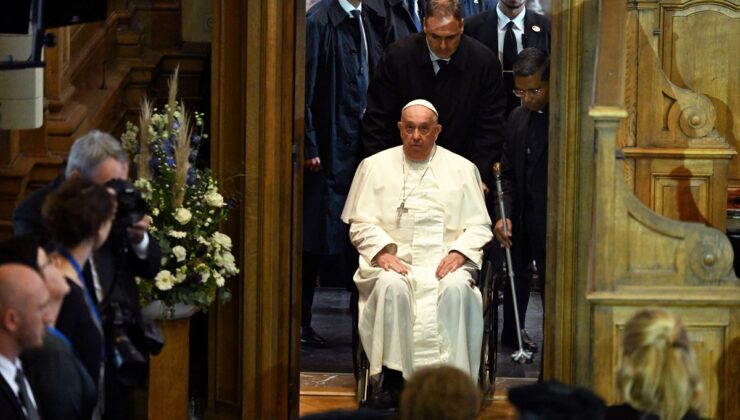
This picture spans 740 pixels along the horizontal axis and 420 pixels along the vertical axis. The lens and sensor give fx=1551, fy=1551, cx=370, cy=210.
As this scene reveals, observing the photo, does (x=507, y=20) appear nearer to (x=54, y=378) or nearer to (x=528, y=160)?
(x=528, y=160)

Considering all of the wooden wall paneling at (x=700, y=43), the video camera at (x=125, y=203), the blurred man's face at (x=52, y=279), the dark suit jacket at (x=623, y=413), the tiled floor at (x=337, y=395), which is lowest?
the tiled floor at (x=337, y=395)

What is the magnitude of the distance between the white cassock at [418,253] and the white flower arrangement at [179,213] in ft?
2.32

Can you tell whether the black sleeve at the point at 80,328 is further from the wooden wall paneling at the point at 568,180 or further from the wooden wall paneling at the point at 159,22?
the wooden wall paneling at the point at 159,22

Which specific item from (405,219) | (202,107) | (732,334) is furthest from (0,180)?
(732,334)

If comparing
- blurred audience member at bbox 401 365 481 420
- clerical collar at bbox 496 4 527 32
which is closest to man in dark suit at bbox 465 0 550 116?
clerical collar at bbox 496 4 527 32

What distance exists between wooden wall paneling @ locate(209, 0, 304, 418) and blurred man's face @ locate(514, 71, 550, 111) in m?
1.04

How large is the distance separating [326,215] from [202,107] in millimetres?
1031

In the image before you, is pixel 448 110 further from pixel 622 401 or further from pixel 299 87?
pixel 622 401

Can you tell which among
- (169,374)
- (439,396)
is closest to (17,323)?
(439,396)

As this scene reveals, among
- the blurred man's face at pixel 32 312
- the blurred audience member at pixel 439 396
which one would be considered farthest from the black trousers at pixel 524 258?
the blurred audience member at pixel 439 396

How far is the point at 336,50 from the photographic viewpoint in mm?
7746

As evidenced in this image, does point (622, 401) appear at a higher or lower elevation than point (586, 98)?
lower

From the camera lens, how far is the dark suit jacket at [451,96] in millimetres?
7242

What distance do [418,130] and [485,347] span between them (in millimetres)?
989
